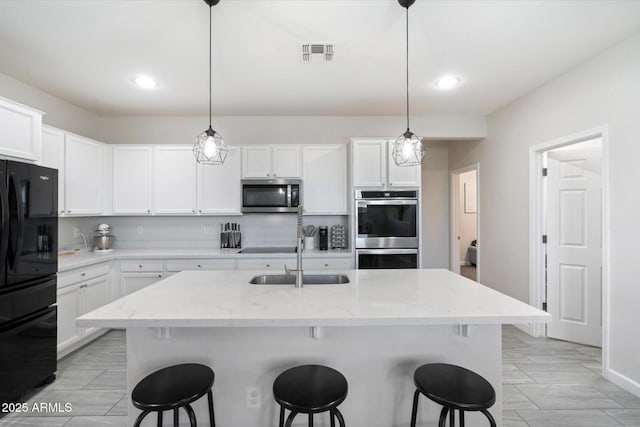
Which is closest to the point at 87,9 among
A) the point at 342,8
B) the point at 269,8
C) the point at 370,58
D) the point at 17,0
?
the point at 17,0

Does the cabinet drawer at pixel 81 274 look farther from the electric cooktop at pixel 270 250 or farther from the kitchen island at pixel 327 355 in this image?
the kitchen island at pixel 327 355

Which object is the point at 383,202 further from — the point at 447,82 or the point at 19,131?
the point at 19,131

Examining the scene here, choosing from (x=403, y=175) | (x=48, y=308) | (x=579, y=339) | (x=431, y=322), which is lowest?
(x=579, y=339)

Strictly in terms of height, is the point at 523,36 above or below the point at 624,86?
above

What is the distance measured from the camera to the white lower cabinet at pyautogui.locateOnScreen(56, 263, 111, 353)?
2.69 meters

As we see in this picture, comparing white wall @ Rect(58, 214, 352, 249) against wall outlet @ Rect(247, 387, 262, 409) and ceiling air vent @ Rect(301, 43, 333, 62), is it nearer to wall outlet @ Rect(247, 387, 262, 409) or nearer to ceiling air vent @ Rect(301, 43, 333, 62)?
ceiling air vent @ Rect(301, 43, 333, 62)

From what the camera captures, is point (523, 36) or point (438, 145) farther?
point (438, 145)

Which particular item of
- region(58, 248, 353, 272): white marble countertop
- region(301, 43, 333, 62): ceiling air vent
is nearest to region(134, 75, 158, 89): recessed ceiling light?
region(301, 43, 333, 62): ceiling air vent

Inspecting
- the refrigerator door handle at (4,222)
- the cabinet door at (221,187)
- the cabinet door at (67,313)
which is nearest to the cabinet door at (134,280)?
the cabinet door at (67,313)

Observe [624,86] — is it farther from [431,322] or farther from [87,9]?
[87,9]

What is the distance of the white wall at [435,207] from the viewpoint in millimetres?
5012

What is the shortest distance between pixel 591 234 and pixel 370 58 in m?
2.77

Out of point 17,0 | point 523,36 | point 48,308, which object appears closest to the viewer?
point 17,0

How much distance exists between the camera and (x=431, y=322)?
1335mm
